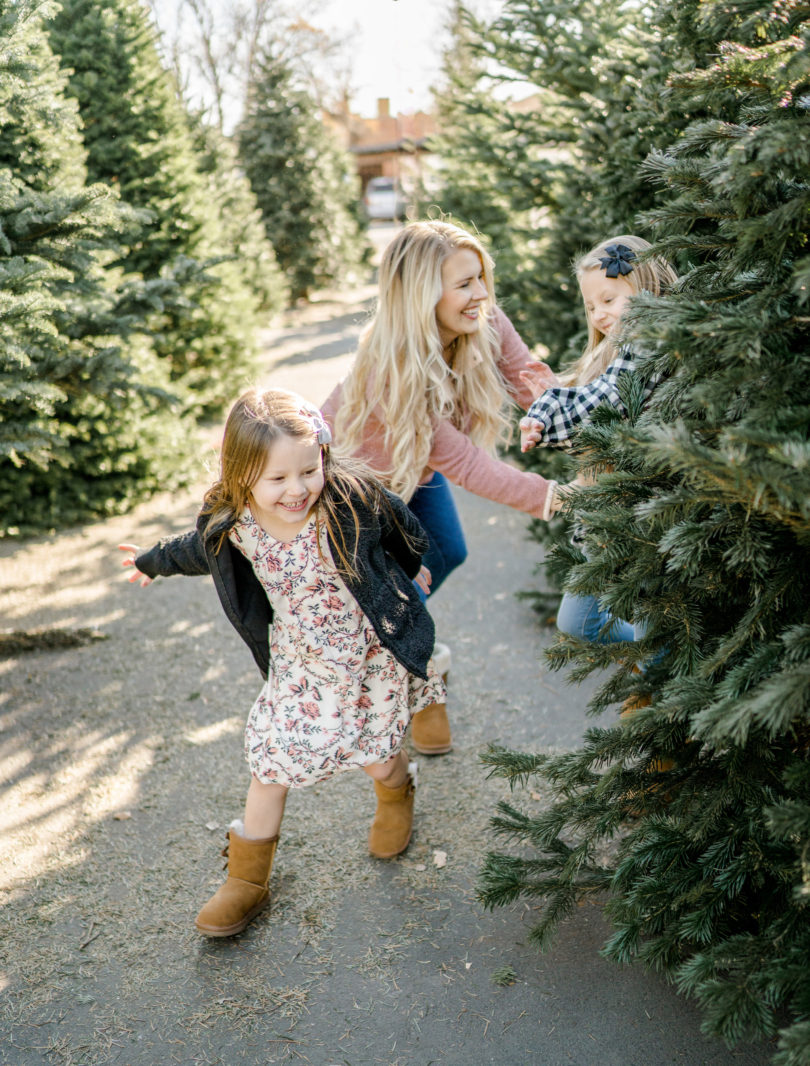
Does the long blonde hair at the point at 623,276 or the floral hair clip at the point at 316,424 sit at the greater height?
the long blonde hair at the point at 623,276

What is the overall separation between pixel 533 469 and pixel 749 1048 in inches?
127

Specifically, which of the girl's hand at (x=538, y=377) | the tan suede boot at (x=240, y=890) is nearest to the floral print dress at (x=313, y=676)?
the tan suede boot at (x=240, y=890)

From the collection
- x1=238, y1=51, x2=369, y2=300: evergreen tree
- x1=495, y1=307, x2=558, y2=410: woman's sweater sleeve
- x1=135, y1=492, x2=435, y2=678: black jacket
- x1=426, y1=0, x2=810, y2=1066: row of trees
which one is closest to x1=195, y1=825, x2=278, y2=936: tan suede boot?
x1=135, y1=492, x2=435, y2=678: black jacket

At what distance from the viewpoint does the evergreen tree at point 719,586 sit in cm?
156

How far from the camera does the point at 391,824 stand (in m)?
2.94

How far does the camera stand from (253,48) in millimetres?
21547

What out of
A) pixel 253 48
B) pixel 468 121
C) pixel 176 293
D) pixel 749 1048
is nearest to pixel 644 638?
pixel 749 1048

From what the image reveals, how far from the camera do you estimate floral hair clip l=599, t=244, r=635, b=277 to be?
2.72 metres

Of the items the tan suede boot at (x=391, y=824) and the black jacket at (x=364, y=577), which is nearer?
the black jacket at (x=364, y=577)

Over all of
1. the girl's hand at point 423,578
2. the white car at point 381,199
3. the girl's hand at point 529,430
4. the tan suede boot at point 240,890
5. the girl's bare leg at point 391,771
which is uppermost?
the white car at point 381,199

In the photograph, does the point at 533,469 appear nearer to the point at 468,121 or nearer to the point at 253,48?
the point at 468,121

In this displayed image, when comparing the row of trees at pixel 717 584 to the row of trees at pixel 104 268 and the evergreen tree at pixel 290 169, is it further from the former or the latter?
the evergreen tree at pixel 290 169

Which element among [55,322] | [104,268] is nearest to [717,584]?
[55,322]

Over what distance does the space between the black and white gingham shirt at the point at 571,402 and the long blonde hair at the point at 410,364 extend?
447mm
